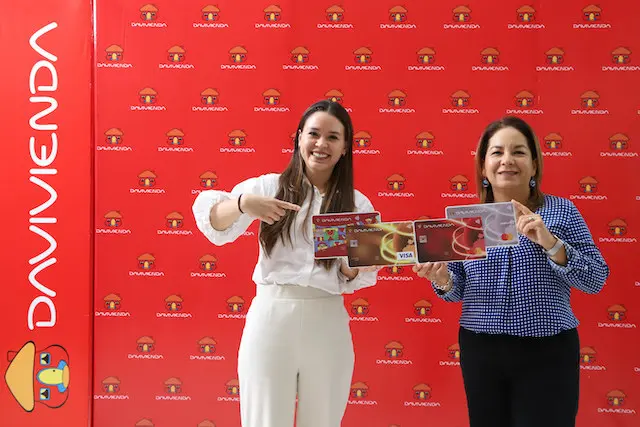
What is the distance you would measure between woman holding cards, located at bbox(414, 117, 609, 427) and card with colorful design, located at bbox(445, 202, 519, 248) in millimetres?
33

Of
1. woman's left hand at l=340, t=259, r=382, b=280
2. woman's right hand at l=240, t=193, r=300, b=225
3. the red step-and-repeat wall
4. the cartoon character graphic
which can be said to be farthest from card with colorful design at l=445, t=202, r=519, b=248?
the cartoon character graphic

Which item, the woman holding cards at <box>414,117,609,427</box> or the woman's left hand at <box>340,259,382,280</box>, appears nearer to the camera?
the woman holding cards at <box>414,117,609,427</box>

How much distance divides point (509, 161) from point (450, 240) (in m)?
0.36

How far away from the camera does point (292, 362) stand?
6.98 ft

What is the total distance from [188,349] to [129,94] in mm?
1654

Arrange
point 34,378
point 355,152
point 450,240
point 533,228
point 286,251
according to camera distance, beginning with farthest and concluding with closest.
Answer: point 34,378 → point 355,152 → point 286,251 → point 450,240 → point 533,228

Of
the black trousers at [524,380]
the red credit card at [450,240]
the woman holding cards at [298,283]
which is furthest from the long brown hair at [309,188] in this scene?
the black trousers at [524,380]

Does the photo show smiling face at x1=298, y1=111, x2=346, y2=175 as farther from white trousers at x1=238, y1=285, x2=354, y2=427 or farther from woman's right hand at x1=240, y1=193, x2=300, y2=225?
white trousers at x1=238, y1=285, x2=354, y2=427

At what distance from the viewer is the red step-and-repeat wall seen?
3.51 metres

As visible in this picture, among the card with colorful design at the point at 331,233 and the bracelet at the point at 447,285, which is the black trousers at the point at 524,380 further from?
the card with colorful design at the point at 331,233

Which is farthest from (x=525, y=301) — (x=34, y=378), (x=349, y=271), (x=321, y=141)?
(x=34, y=378)

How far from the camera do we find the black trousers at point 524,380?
1.97 m

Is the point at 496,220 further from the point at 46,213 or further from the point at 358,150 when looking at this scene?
the point at 46,213

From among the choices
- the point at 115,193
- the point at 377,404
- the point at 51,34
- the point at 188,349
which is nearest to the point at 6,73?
the point at 51,34
